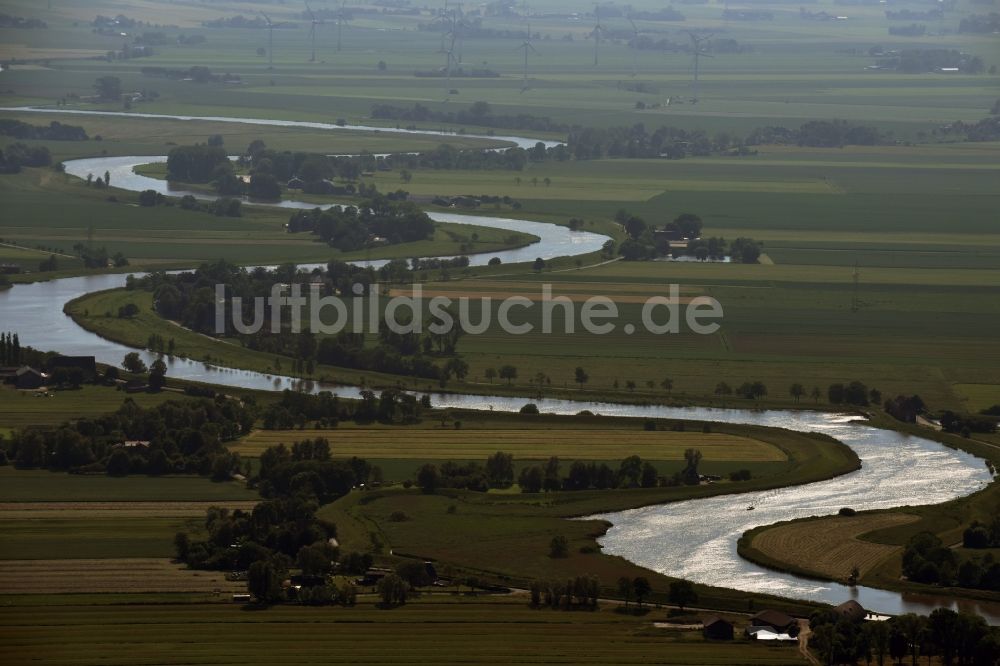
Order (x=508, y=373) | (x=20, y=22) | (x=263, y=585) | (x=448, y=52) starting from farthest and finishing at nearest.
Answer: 1. (x=448, y=52)
2. (x=20, y=22)
3. (x=508, y=373)
4. (x=263, y=585)

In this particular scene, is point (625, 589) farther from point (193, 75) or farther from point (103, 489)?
point (193, 75)

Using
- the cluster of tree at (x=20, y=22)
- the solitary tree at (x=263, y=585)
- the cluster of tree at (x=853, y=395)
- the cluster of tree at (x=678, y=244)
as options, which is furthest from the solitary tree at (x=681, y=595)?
the cluster of tree at (x=20, y=22)

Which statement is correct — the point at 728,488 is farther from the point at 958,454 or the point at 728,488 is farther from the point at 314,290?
the point at 314,290

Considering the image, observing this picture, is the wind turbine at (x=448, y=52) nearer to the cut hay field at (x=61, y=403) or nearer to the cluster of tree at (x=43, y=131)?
the cluster of tree at (x=43, y=131)

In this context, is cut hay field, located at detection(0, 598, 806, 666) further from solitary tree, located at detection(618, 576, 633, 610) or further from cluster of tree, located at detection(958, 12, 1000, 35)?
cluster of tree, located at detection(958, 12, 1000, 35)

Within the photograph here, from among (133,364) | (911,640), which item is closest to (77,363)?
(133,364)

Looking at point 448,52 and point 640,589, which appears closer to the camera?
point 640,589

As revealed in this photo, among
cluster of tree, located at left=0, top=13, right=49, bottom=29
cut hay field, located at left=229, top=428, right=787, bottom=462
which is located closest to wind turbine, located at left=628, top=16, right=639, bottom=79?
cluster of tree, located at left=0, top=13, right=49, bottom=29

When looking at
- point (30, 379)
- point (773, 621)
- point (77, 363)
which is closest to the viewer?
point (773, 621)
